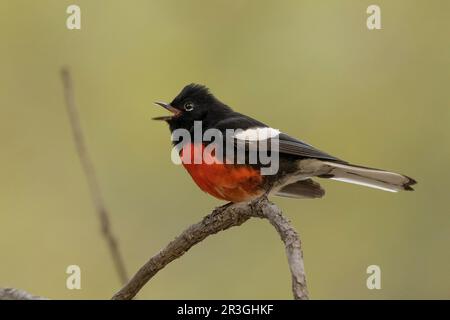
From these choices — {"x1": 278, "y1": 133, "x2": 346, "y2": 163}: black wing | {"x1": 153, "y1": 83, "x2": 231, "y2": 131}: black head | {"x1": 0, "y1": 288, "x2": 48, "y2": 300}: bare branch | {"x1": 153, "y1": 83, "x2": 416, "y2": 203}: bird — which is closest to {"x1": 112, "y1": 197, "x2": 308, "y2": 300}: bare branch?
{"x1": 0, "y1": 288, "x2": 48, "y2": 300}: bare branch

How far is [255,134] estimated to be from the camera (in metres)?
4.86

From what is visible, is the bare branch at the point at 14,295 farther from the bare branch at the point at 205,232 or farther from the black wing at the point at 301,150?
the black wing at the point at 301,150

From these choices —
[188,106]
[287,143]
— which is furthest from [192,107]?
[287,143]

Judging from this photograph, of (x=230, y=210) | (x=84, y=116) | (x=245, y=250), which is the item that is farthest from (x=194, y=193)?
(x=230, y=210)

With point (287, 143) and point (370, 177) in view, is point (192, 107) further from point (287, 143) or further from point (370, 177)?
point (370, 177)

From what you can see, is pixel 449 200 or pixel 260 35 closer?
pixel 449 200

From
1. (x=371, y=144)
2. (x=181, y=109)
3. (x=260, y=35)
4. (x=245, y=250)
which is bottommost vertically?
(x=245, y=250)

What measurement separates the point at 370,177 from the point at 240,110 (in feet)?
8.71

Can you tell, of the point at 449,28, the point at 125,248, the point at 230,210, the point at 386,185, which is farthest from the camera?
the point at 449,28

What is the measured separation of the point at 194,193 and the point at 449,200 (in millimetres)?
2311

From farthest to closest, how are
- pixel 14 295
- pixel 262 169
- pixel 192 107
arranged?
1. pixel 192 107
2. pixel 262 169
3. pixel 14 295

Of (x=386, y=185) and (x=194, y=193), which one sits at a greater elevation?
(x=386, y=185)

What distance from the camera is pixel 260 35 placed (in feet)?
25.2

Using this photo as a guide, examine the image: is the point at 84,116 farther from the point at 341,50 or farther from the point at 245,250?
the point at 341,50
